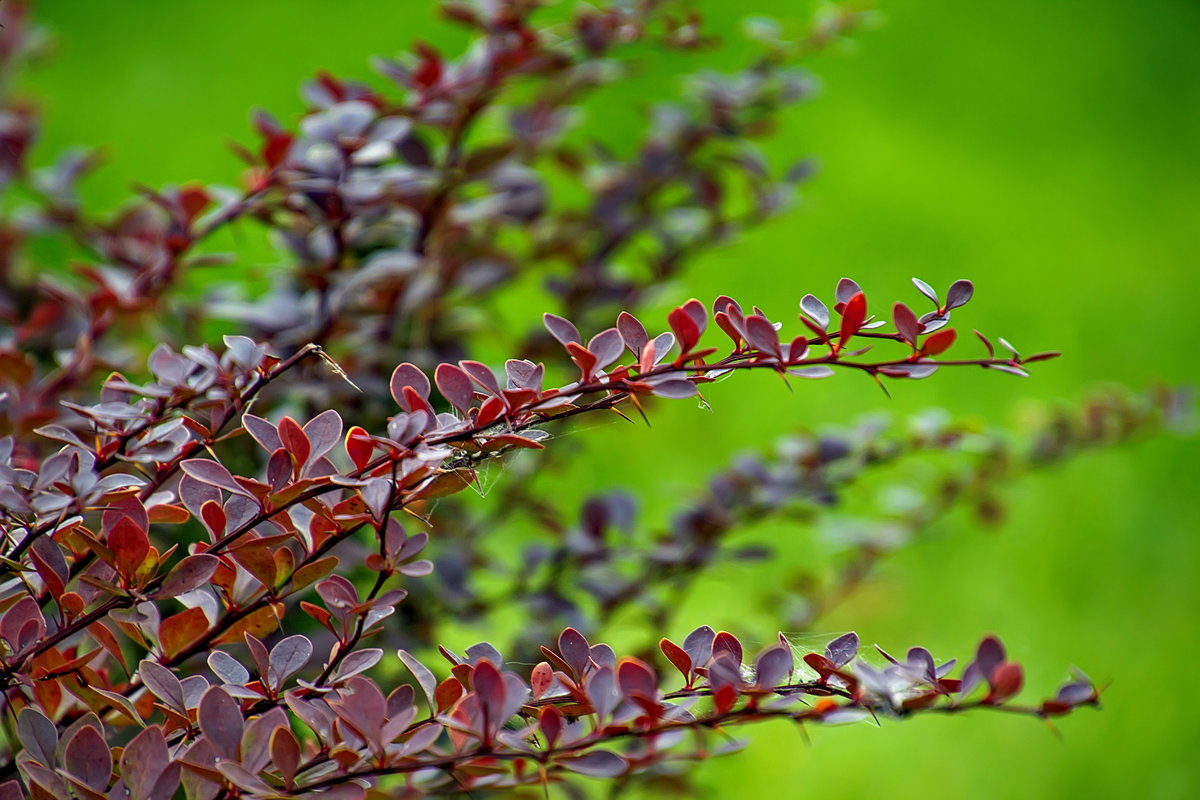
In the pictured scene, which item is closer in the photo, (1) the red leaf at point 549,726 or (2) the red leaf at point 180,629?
(1) the red leaf at point 549,726

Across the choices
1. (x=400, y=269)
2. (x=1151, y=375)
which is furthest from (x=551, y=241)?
(x=1151, y=375)

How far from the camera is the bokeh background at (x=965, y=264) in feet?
5.83

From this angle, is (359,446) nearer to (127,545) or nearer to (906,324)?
(127,545)

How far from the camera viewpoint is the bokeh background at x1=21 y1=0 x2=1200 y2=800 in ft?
5.83

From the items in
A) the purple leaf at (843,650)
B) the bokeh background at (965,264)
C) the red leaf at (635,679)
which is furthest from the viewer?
the bokeh background at (965,264)

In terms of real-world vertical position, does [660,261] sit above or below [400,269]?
below

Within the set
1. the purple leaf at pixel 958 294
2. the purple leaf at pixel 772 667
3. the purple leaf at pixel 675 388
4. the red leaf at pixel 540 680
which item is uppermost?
Answer: the purple leaf at pixel 958 294

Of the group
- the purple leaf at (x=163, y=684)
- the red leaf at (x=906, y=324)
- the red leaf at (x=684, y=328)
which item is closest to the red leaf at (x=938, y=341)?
the red leaf at (x=906, y=324)

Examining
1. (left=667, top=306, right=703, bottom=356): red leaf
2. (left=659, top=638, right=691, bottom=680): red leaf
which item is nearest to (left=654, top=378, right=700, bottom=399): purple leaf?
(left=667, top=306, right=703, bottom=356): red leaf

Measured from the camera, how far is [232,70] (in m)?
3.14

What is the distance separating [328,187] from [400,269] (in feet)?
0.35

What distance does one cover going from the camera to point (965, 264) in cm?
262

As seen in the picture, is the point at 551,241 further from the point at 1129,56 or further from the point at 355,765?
the point at 1129,56

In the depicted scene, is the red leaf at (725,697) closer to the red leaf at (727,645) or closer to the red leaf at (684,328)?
the red leaf at (727,645)
